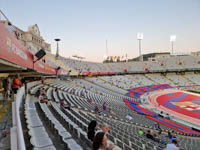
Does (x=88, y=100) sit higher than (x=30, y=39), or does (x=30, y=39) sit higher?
(x=30, y=39)

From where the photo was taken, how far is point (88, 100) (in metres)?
13.5

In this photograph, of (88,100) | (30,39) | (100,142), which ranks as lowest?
(88,100)

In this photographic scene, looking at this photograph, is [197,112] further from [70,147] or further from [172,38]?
[172,38]

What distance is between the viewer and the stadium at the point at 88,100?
3.41 metres

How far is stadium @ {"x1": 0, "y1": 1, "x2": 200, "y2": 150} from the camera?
3.41m

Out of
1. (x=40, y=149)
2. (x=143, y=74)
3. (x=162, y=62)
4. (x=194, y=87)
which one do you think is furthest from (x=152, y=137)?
(x=162, y=62)

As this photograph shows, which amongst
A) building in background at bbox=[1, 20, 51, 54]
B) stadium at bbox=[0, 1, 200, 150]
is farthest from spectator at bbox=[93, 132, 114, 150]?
building in background at bbox=[1, 20, 51, 54]

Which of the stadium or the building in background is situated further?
the building in background

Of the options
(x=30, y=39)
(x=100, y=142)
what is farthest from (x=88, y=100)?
(x=100, y=142)

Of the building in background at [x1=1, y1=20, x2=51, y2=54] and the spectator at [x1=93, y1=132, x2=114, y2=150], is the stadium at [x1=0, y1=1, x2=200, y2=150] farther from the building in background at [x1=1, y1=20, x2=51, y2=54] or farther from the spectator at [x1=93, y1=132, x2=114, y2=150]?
the spectator at [x1=93, y1=132, x2=114, y2=150]

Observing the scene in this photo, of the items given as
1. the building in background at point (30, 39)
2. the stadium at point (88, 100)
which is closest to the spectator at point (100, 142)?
the stadium at point (88, 100)

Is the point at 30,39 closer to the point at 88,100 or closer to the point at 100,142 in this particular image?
the point at 88,100

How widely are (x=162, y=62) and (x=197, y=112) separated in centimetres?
3604

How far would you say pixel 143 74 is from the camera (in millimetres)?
48719
